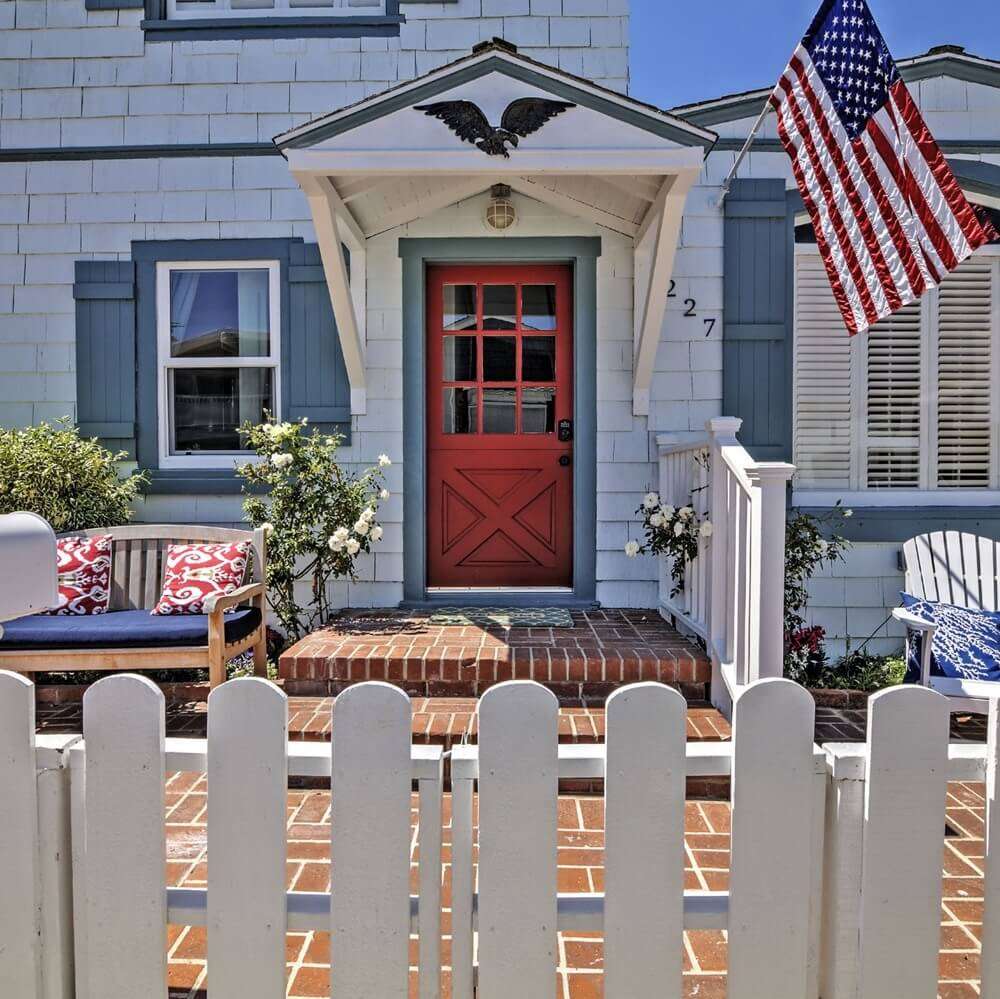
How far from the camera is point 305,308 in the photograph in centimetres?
504

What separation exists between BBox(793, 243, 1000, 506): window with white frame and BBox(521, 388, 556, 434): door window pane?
1.60 m

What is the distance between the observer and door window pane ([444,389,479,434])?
17.0 feet

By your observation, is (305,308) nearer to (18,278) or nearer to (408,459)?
(408,459)

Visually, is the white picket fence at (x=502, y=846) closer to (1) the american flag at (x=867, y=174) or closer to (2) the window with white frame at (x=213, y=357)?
(1) the american flag at (x=867, y=174)

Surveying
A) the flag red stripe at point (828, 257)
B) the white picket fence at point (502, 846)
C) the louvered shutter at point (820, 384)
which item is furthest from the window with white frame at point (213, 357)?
the white picket fence at point (502, 846)

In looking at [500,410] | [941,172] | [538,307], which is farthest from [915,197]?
[500,410]

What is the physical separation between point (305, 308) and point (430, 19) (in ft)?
6.56

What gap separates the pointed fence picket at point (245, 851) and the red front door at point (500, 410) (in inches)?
148

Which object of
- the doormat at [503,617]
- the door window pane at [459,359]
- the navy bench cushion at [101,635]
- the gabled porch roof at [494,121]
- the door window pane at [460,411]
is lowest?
the doormat at [503,617]

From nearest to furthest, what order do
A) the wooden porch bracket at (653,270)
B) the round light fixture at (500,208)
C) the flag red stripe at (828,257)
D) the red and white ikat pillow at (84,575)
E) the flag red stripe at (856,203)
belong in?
the flag red stripe at (856,203) < the flag red stripe at (828,257) < the wooden porch bracket at (653,270) < the red and white ikat pillow at (84,575) < the round light fixture at (500,208)

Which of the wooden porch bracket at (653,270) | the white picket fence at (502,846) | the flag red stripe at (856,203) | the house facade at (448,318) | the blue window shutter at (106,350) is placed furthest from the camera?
the blue window shutter at (106,350)

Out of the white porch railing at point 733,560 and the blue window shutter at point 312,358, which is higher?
the blue window shutter at point 312,358

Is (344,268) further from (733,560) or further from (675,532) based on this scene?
(733,560)

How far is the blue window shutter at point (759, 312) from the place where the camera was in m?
4.93
